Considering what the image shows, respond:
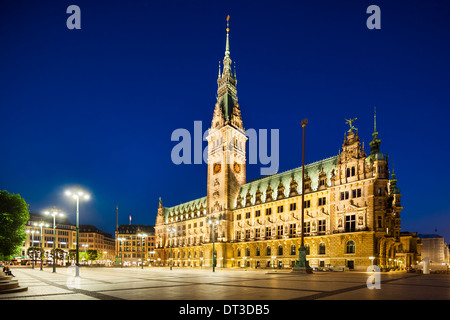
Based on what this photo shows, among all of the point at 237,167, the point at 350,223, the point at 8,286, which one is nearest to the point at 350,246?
the point at 350,223

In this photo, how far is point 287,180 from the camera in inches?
3196

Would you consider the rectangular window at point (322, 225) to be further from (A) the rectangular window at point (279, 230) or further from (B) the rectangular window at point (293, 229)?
(A) the rectangular window at point (279, 230)

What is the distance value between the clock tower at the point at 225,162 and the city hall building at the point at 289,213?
302mm

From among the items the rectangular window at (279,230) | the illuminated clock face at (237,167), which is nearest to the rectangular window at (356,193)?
the rectangular window at (279,230)

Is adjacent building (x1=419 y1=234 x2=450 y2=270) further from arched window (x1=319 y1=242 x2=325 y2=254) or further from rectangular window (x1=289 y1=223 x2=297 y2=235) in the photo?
arched window (x1=319 y1=242 x2=325 y2=254)

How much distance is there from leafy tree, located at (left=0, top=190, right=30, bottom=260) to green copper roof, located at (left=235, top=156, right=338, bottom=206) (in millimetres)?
56205

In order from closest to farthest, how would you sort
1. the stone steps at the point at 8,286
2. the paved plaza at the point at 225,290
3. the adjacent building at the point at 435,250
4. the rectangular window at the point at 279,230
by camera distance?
the paved plaza at the point at 225,290
the stone steps at the point at 8,286
the rectangular window at the point at 279,230
the adjacent building at the point at 435,250

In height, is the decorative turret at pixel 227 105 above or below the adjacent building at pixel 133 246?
above

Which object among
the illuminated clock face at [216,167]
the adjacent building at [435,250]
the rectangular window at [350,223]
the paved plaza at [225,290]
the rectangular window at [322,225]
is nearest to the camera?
the paved plaza at [225,290]

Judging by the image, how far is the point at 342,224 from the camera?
60625mm

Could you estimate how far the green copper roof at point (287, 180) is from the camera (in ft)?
234

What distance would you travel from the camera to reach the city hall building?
57969mm

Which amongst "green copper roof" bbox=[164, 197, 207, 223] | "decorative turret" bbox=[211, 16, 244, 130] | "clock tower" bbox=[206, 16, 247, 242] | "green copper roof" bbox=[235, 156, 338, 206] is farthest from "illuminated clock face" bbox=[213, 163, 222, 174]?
"green copper roof" bbox=[164, 197, 207, 223]
